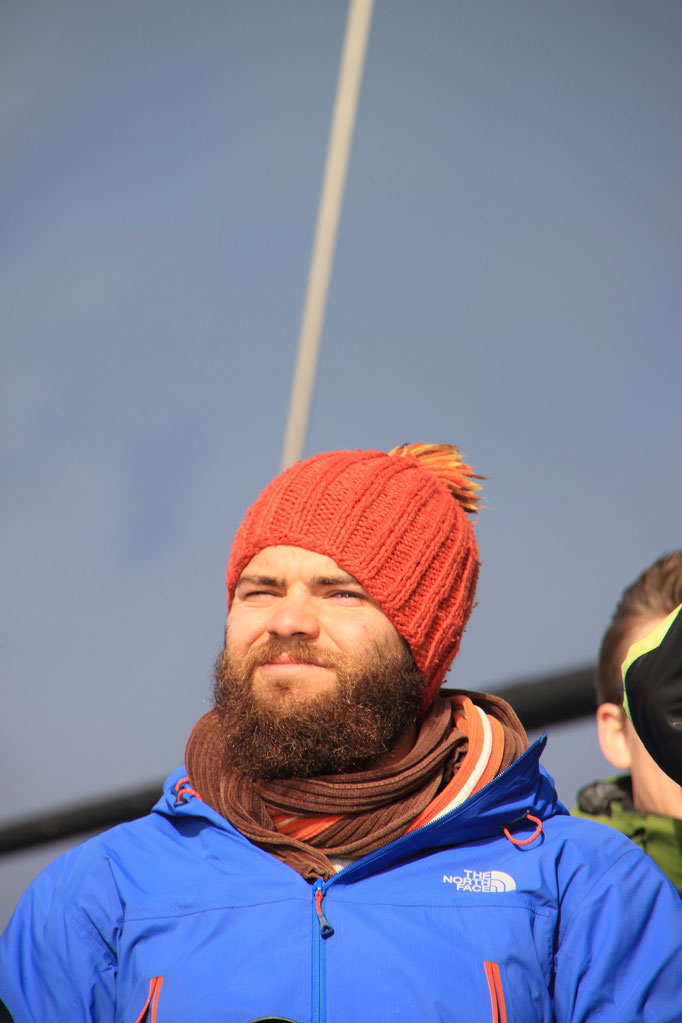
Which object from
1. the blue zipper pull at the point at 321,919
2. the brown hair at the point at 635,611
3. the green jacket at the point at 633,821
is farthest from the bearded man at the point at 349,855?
the brown hair at the point at 635,611

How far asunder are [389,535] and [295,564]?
21 cm

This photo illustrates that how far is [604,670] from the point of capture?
2316mm

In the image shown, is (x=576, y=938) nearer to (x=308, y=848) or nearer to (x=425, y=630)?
(x=308, y=848)

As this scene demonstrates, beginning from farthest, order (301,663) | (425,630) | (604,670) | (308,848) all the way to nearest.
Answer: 1. (604,670)
2. (425,630)
3. (301,663)
4. (308,848)

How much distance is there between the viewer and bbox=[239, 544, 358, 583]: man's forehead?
205cm

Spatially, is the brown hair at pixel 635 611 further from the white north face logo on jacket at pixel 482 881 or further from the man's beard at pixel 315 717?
the white north face logo on jacket at pixel 482 881

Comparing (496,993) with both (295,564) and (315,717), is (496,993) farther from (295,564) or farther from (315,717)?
(295,564)

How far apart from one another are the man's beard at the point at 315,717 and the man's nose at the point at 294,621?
0.08 ft

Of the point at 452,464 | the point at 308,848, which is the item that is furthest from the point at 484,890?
the point at 452,464

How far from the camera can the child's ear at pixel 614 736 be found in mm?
2193

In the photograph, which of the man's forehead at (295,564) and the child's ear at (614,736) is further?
the child's ear at (614,736)

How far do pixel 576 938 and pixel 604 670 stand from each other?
825 millimetres

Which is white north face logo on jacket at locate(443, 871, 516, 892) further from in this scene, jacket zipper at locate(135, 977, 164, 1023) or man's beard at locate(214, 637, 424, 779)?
jacket zipper at locate(135, 977, 164, 1023)

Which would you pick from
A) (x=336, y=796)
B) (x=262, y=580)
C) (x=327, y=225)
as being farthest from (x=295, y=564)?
(x=327, y=225)
